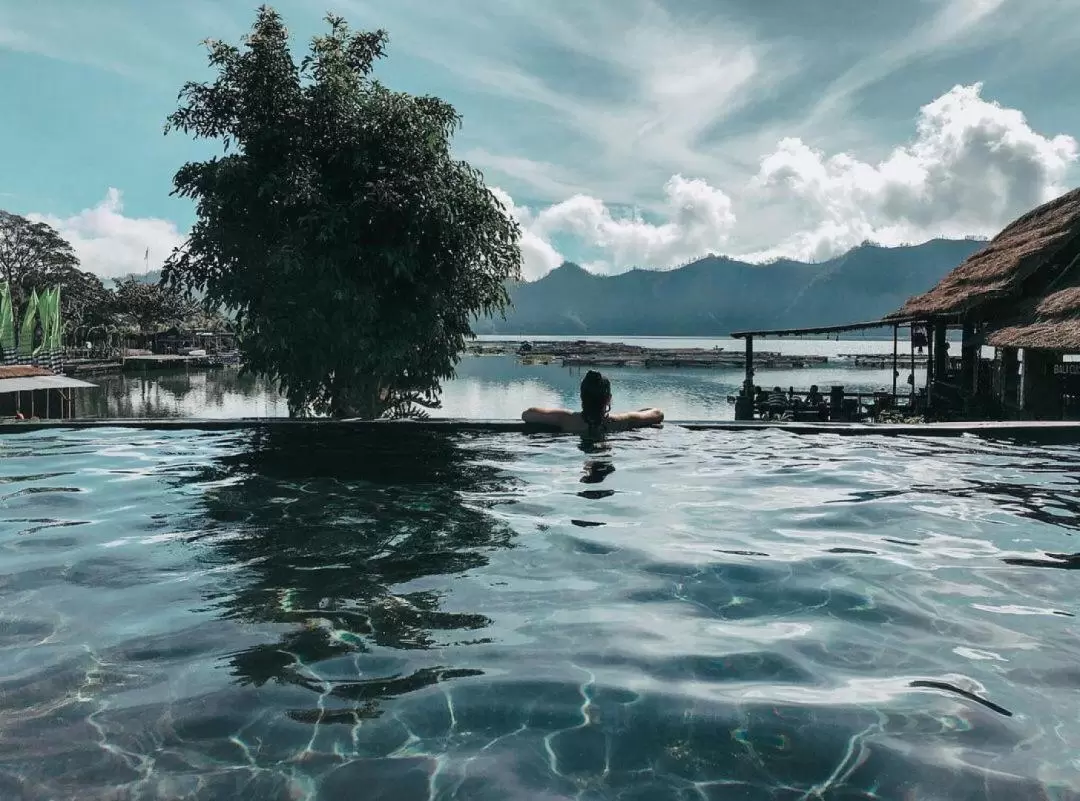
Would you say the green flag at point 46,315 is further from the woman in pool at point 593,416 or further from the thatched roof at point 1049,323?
the thatched roof at point 1049,323

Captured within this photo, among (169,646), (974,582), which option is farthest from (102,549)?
(974,582)

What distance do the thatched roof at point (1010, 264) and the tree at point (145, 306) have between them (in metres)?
88.7

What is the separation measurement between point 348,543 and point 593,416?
600cm

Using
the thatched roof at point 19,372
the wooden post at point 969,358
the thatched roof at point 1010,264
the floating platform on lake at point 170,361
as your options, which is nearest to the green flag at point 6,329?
the thatched roof at point 19,372

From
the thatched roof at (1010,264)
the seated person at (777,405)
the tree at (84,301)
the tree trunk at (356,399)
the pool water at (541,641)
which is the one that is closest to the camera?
the pool water at (541,641)

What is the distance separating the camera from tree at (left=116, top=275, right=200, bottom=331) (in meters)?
95.6

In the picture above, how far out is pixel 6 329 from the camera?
46062 millimetres

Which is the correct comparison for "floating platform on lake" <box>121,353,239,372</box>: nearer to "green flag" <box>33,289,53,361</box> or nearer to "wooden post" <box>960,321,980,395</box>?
"green flag" <box>33,289,53,361</box>

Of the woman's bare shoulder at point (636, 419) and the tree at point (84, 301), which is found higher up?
the tree at point (84, 301)

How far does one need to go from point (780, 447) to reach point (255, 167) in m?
11.2

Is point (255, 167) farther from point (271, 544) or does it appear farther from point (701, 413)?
point (701, 413)

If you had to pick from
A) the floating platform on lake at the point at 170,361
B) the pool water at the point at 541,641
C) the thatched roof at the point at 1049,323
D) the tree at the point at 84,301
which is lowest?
the pool water at the point at 541,641

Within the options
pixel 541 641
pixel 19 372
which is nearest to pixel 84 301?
pixel 19 372

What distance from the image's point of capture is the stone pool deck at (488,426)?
37.4ft
